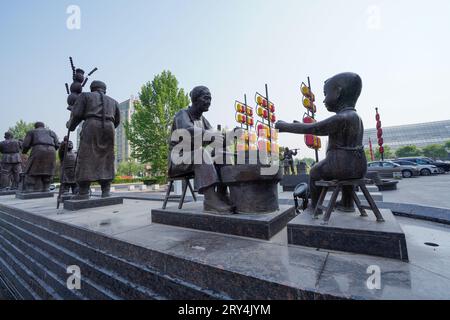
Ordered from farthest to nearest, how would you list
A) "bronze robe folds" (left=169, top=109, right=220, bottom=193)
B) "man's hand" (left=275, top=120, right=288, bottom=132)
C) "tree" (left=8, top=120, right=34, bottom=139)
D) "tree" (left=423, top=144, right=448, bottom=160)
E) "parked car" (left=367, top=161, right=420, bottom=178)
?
"tree" (left=423, top=144, right=448, bottom=160) < "tree" (left=8, top=120, right=34, bottom=139) < "parked car" (left=367, top=161, right=420, bottom=178) < "bronze robe folds" (left=169, top=109, right=220, bottom=193) < "man's hand" (left=275, top=120, right=288, bottom=132)

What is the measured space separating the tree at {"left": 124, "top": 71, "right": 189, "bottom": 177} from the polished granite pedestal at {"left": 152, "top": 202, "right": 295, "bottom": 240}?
60.7 ft

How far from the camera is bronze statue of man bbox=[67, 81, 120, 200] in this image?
4.73 meters

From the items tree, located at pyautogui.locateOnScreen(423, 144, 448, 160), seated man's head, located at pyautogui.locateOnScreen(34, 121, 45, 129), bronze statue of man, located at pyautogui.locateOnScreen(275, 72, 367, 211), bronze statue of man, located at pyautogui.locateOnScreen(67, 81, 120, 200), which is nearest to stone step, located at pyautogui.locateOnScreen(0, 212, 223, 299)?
bronze statue of man, located at pyautogui.locateOnScreen(67, 81, 120, 200)

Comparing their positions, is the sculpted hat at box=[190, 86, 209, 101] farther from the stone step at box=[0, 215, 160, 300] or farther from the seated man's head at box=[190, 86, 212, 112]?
the stone step at box=[0, 215, 160, 300]

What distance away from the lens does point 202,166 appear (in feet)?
9.43

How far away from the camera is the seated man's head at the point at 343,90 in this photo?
2205 mm

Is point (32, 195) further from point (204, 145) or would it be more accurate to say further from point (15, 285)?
point (204, 145)

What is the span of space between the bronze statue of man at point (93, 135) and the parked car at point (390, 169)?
18.2 meters

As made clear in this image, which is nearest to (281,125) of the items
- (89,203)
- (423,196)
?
(89,203)

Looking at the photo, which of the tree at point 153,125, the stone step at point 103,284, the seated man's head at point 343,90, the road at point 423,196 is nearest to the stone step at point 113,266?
the stone step at point 103,284

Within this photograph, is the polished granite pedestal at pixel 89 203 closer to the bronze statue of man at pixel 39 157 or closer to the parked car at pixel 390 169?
the bronze statue of man at pixel 39 157

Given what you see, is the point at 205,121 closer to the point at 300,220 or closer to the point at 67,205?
the point at 300,220
